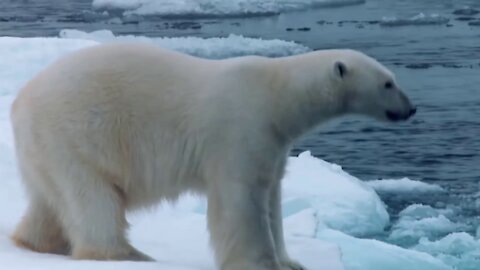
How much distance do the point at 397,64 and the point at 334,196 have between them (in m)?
7.54

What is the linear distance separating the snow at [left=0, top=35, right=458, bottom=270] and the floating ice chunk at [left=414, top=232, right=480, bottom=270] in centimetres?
5

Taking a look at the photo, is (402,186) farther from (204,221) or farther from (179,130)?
(179,130)

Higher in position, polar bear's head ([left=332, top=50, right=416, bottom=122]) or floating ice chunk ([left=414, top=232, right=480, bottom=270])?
polar bear's head ([left=332, top=50, right=416, bottom=122])

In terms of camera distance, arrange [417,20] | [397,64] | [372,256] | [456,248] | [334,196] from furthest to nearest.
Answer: [417,20], [397,64], [456,248], [334,196], [372,256]

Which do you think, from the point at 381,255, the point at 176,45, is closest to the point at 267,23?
the point at 176,45

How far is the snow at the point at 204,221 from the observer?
3879 millimetres

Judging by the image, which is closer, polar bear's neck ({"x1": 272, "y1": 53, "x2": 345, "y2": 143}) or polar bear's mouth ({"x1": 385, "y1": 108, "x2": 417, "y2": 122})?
polar bear's neck ({"x1": 272, "y1": 53, "x2": 345, "y2": 143})

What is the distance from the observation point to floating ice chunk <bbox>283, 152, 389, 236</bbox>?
6.68 m

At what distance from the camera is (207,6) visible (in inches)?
798

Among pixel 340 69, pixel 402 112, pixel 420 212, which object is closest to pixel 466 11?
pixel 420 212

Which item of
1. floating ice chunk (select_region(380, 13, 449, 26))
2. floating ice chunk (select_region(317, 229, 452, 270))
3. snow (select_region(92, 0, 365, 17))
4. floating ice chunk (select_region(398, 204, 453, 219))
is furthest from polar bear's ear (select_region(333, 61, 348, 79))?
snow (select_region(92, 0, 365, 17))

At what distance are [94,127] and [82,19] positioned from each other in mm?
15999

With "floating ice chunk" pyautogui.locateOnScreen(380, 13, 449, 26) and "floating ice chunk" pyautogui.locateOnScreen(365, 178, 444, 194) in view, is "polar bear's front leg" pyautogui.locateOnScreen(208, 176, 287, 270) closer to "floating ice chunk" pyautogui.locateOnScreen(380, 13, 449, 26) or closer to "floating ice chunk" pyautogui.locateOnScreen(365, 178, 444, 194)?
"floating ice chunk" pyautogui.locateOnScreen(365, 178, 444, 194)

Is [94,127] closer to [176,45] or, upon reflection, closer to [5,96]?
[5,96]
